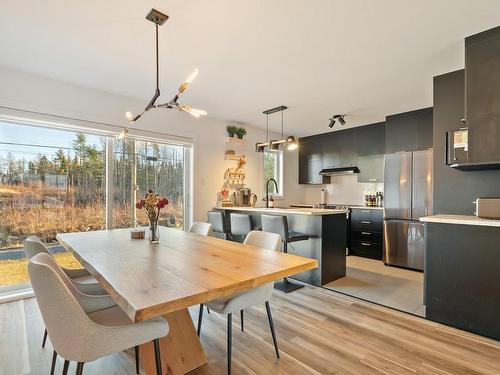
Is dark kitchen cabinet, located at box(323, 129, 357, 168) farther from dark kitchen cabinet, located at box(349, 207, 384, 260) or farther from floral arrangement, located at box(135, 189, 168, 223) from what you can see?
floral arrangement, located at box(135, 189, 168, 223)

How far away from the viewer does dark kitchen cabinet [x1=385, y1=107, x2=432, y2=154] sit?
4066mm

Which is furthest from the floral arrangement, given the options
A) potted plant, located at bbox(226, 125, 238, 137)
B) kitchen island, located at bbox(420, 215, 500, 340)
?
potted plant, located at bbox(226, 125, 238, 137)

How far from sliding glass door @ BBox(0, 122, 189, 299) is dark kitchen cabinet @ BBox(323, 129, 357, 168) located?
11.0 feet

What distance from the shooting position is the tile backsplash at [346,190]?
17.9ft

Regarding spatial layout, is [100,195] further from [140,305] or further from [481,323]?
[481,323]

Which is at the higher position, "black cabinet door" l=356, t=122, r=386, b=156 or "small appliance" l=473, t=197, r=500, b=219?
"black cabinet door" l=356, t=122, r=386, b=156

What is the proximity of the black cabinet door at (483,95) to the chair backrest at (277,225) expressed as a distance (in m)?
1.83

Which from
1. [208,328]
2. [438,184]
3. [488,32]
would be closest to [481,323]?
[438,184]

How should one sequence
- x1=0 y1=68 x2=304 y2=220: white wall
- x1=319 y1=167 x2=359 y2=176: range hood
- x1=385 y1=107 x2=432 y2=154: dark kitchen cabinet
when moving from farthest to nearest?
x1=319 y1=167 x2=359 y2=176: range hood
x1=385 y1=107 x2=432 y2=154: dark kitchen cabinet
x1=0 y1=68 x2=304 y2=220: white wall

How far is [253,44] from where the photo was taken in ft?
7.88

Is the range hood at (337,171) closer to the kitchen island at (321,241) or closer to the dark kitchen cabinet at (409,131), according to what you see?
the dark kitchen cabinet at (409,131)

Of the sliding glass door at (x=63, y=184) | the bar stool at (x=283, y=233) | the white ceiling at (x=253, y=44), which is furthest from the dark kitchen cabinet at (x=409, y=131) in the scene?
the sliding glass door at (x=63, y=184)

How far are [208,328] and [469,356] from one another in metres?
1.93

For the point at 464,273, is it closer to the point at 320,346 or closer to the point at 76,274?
the point at 320,346
